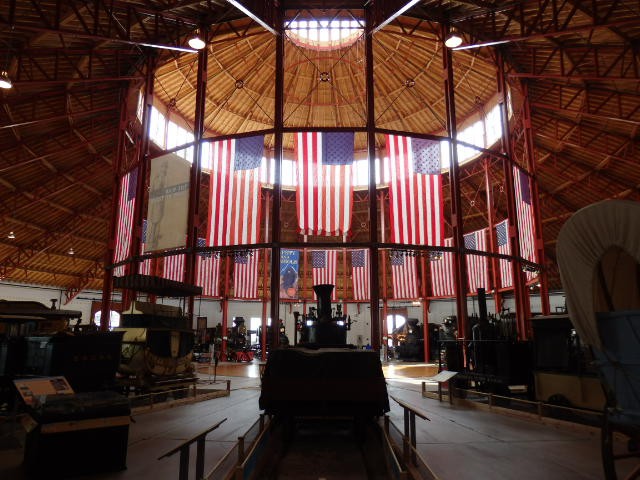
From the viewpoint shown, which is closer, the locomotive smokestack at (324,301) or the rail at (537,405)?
the rail at (537,405)

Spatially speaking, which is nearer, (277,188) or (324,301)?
(324,301)

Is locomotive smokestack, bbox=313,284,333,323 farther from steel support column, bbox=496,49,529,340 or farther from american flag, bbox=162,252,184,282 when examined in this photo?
american flag, bbox=162,252,184,282

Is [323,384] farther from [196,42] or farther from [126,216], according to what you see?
[126,216]

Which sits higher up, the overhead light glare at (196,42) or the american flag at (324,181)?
the overhead light glare at (196,42)

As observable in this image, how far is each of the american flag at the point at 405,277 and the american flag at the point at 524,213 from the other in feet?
31.7

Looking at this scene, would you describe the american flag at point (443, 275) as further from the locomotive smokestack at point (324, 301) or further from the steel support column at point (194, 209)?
the locomotive smokestack at point (324, 301)

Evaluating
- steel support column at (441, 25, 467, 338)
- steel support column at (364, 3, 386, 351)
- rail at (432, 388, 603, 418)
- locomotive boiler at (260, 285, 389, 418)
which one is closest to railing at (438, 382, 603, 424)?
rail at (432, 388, 603, 418)

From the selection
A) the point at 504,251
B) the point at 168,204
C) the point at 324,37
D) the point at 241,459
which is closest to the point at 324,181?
the point at 168,204

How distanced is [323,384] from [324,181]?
7788 millimetres

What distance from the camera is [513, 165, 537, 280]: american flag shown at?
48.2 ft

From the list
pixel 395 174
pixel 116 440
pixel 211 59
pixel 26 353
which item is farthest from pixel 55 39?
pixel 116 440

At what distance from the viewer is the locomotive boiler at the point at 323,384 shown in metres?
6.02

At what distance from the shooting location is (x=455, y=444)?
590cm

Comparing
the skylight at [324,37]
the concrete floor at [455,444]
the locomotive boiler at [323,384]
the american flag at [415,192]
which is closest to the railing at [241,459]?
the concrete floor at [455,444]
